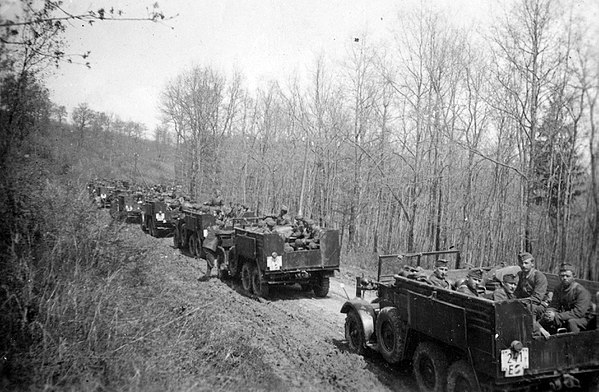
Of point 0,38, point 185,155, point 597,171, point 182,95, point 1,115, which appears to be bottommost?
point 597,171

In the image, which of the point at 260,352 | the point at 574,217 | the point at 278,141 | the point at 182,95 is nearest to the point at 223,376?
the point at 260,352

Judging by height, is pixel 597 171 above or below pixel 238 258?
above

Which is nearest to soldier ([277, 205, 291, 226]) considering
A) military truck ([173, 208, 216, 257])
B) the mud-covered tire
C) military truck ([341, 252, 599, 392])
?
military truck ([173, 208, 216, 257])

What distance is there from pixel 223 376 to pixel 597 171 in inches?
180

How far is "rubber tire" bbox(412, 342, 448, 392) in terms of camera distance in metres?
5.32

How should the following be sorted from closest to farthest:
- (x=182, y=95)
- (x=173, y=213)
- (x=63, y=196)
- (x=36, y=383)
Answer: (x=36, y=383) → (x=63, y=196) → (x=173, y=213) → (x=182, y=95)

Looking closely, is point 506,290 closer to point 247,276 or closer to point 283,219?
point 247,276

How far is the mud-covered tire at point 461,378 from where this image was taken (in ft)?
15.9

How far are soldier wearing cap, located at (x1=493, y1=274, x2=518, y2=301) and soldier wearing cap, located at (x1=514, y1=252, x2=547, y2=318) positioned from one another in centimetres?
16

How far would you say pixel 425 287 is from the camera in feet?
18.8

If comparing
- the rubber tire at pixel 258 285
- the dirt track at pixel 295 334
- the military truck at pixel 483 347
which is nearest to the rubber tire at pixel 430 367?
the military truck at pixel 483 347

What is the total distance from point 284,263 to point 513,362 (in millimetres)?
6357

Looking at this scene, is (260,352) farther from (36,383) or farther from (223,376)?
(36,383)

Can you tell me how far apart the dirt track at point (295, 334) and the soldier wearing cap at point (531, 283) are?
1.89m
